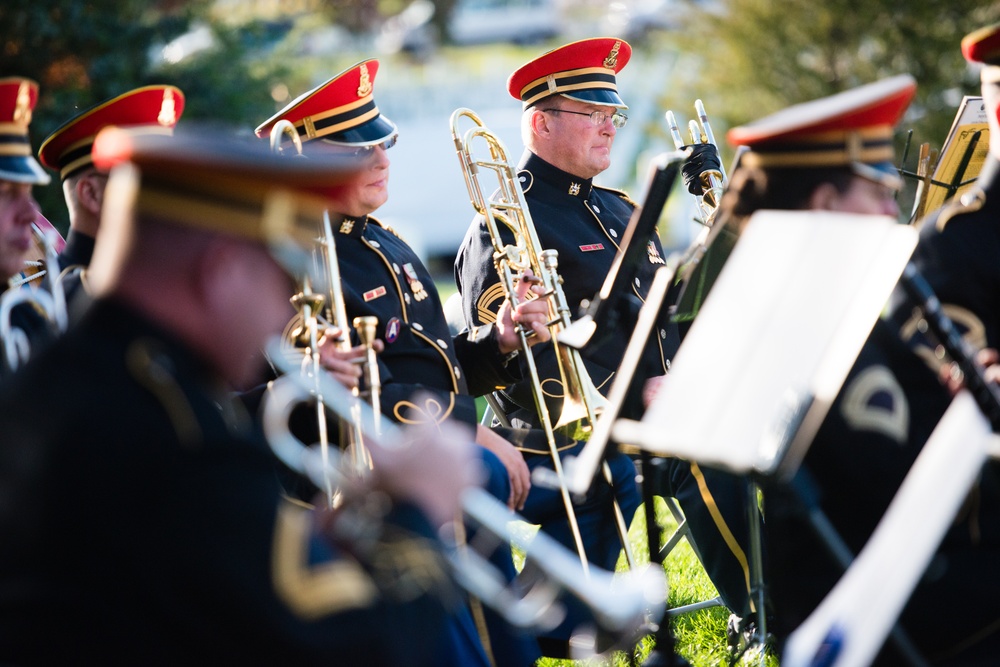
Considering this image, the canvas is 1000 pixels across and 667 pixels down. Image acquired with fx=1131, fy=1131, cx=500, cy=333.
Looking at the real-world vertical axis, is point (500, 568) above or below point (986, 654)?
below

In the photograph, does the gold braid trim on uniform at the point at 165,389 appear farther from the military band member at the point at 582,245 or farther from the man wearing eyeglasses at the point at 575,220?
the man wearing eyeglasses at the point at 575,220

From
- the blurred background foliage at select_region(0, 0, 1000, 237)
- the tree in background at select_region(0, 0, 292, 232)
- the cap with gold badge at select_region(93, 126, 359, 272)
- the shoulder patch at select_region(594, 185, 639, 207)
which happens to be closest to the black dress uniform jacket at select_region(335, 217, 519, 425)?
the shoulder patch at select_region(594, 185, 639, 207)

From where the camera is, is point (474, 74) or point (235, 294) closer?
point (235, 294)

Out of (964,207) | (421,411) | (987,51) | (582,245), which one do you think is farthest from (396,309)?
(987,51)

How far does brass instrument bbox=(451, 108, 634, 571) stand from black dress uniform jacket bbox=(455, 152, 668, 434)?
104 millimetres

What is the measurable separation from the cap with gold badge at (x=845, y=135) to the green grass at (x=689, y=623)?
1.67m

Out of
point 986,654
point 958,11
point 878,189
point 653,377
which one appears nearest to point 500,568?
point 653,377

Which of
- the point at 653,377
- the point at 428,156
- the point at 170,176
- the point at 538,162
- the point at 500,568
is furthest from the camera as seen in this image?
the point at 428,156

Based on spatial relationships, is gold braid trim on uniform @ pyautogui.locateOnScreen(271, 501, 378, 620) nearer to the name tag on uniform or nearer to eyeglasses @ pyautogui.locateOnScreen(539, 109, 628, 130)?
the name tag on uniform

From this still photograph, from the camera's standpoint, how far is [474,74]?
22.3 metres

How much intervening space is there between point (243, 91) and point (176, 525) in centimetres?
1060

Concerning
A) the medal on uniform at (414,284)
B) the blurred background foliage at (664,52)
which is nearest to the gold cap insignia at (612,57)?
the medal on uniform at (414,284)

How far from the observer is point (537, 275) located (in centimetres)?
426

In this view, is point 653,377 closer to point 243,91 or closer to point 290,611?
point 290,611
